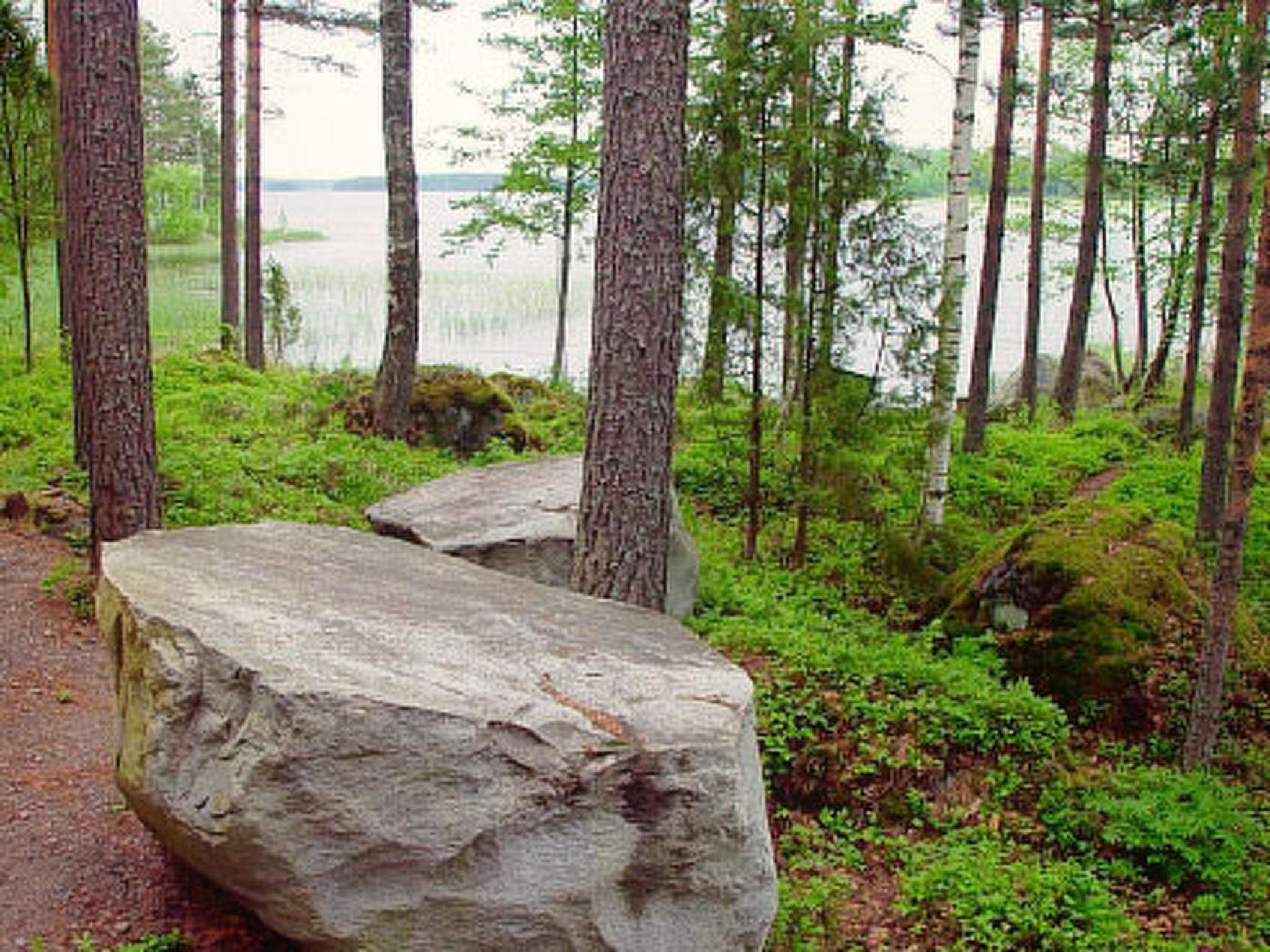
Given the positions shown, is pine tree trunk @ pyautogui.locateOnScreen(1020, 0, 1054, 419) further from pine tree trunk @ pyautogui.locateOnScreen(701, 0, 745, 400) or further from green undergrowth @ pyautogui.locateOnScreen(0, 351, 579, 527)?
pine tree trunk @ pyautogui.locateOnScreen(701, 0, 745, 400)

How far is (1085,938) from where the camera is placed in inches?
205

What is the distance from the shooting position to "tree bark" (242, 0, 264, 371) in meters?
16.9

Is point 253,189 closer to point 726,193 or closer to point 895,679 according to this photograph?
point 726,193

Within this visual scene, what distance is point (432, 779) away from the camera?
11.2ft

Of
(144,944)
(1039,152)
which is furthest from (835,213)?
(1039,152)

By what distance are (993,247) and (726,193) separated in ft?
22.1

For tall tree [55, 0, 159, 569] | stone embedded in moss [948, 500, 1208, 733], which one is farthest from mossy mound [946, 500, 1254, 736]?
tall tree [55, 0, 159, 569]

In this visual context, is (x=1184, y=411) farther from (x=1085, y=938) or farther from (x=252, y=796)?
(x=252, y=796)

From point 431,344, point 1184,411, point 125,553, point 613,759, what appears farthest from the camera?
point 431,344

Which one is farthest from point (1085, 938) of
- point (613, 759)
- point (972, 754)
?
point (613, 759)

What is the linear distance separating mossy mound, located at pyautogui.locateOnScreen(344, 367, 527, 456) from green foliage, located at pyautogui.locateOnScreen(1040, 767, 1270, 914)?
25.2 feet

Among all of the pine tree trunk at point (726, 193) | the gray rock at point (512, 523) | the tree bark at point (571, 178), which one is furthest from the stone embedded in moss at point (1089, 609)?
the tree bark at point (571, 178)

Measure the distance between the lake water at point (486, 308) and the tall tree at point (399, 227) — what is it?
4465mm

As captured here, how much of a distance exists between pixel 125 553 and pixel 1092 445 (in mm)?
14216
